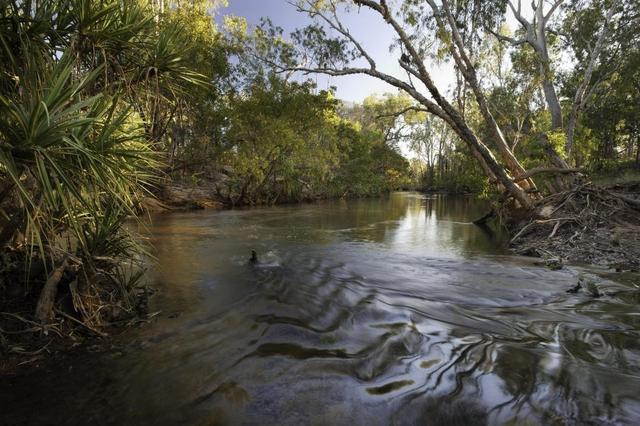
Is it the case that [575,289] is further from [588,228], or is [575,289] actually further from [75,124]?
[75,124]

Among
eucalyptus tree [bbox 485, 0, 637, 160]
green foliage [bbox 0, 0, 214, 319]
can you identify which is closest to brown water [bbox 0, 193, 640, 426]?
green foliage [bbox 0, 0, 214, 319]

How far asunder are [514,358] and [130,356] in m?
3.94

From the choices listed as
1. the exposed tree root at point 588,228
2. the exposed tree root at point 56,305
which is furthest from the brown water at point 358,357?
the exposed tree root at point 588,228

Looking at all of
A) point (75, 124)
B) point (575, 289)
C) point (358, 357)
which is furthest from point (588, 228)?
point (75, 124)

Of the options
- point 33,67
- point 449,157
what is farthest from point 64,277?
point 449,157

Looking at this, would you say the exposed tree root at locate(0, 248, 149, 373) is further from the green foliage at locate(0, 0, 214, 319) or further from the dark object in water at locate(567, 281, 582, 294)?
the dark object in water at locate(567, 281, 582, 294)

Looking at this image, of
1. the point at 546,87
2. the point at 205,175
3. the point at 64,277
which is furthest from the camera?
the point at 205,175

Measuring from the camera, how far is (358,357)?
378 cm

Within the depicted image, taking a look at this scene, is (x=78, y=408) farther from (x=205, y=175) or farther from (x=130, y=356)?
(x=205, y=175)

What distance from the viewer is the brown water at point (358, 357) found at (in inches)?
112

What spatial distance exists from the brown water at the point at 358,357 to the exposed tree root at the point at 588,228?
5.72 feet

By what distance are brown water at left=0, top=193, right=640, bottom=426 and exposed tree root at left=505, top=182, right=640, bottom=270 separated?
1743 millimetres

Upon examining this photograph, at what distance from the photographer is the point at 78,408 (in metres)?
2.80

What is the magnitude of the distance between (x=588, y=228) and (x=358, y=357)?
9.17 metres
